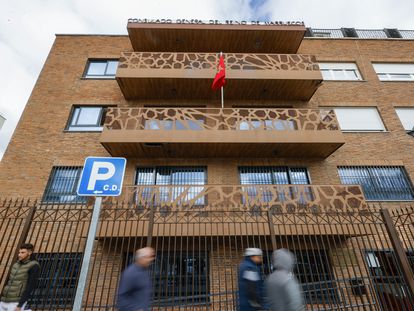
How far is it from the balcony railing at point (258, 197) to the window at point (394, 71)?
834cm

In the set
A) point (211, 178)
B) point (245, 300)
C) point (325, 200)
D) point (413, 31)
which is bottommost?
point (245, 300)

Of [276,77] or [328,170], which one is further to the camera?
[276,77]

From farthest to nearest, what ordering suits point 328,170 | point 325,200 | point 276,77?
point 276,77 < point 328,170 < point 325,200

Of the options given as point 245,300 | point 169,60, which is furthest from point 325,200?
point 169,60

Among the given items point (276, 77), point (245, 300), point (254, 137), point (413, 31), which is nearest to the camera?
point (245, 300)

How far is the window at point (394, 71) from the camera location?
12844 mm

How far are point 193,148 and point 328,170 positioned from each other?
5943 mm

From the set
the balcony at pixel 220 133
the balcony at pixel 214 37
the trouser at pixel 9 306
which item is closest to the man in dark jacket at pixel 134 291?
the trouser at pixel 9 306

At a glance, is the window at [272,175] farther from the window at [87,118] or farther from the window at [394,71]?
the window at [394,71]

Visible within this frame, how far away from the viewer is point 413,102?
38.7 feet

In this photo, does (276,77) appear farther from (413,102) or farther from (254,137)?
(413,102)

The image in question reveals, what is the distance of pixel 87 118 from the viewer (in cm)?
1123

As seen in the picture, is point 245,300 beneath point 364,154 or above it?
beneath

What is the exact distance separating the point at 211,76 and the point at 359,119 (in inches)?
300
